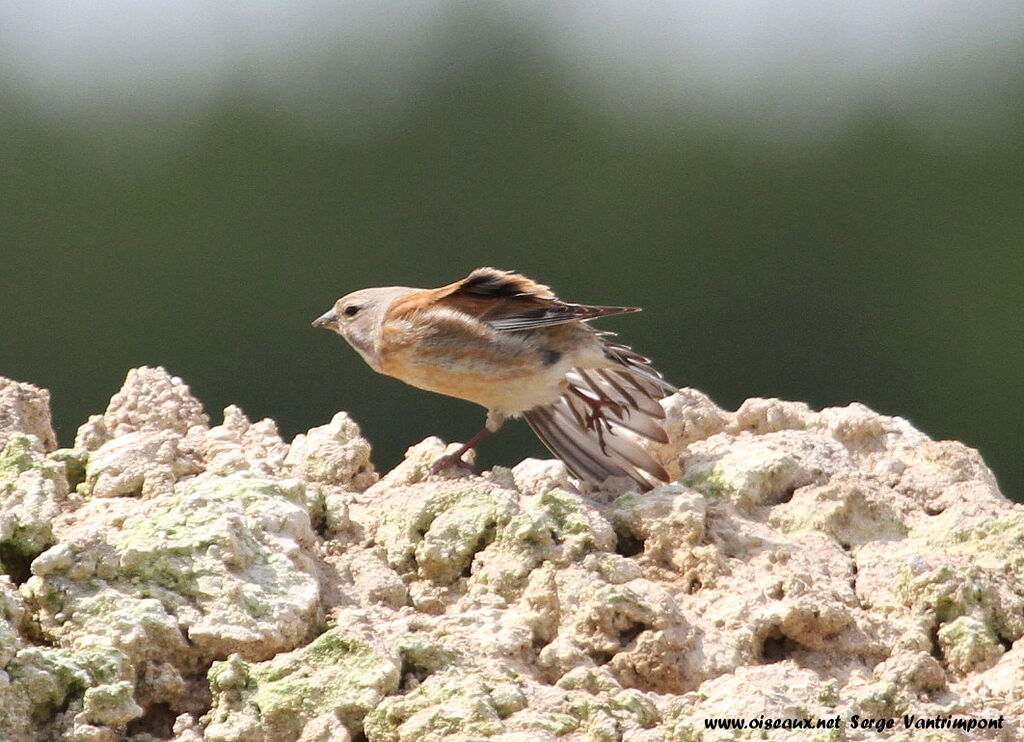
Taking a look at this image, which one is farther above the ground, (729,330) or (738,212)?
(738,212)

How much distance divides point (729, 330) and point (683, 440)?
496 inches

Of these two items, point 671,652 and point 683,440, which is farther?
point 683,440

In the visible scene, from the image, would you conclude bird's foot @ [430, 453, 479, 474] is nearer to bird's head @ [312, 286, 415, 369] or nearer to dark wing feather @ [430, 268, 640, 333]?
dark wing feather @ [430, 268, 640, 333]

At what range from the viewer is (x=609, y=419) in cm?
607

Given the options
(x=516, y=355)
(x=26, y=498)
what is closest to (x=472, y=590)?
(x=26, y=498)

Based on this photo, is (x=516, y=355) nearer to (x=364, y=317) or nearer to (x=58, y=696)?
(x=364, y=317)

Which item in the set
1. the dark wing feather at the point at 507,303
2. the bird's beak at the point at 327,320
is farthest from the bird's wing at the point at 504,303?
the bird's beak at the point at 327,320

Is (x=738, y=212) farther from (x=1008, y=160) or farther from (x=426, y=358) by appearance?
(x=426, y=358)

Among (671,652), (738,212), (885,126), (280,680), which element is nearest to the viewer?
(280,680)

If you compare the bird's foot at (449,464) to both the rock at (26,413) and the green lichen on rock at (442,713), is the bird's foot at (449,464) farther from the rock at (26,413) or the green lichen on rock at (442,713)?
the green lichen on rock at (442,713)

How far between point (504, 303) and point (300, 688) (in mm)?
2972

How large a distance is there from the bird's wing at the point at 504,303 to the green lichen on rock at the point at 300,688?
2747mm

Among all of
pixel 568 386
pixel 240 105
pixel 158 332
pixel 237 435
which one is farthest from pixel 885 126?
pixel 237 435

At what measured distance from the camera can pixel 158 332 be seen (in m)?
16.8
